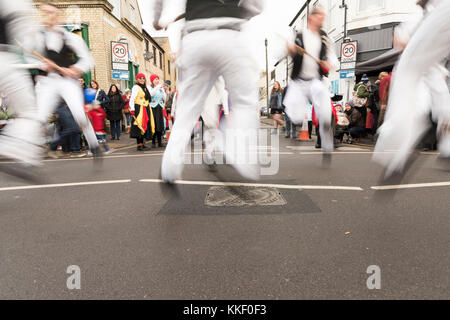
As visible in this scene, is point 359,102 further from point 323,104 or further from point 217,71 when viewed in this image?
point 217,71

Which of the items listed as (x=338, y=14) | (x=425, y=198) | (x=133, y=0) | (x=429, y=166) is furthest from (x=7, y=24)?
(x=338, y=14)

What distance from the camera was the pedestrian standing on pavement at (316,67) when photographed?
349 centimetres

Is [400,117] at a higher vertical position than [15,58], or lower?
lower

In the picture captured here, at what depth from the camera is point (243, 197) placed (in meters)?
3.26

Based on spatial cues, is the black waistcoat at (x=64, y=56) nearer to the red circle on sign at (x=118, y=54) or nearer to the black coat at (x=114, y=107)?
the black coat at (x=114, y=107)

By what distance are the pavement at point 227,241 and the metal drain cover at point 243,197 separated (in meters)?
0.03

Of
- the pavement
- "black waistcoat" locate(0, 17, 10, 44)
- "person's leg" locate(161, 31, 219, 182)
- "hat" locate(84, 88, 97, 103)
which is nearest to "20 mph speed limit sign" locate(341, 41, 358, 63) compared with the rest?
the pavement

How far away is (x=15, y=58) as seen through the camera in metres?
2.58

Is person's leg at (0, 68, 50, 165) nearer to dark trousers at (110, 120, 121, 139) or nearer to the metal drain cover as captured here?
the metal drain cover

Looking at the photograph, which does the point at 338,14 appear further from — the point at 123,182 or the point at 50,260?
the point at 50,260

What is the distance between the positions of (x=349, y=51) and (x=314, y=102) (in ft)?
22.5

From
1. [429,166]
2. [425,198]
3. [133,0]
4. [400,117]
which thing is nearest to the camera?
[400,117]

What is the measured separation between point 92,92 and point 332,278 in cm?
829
